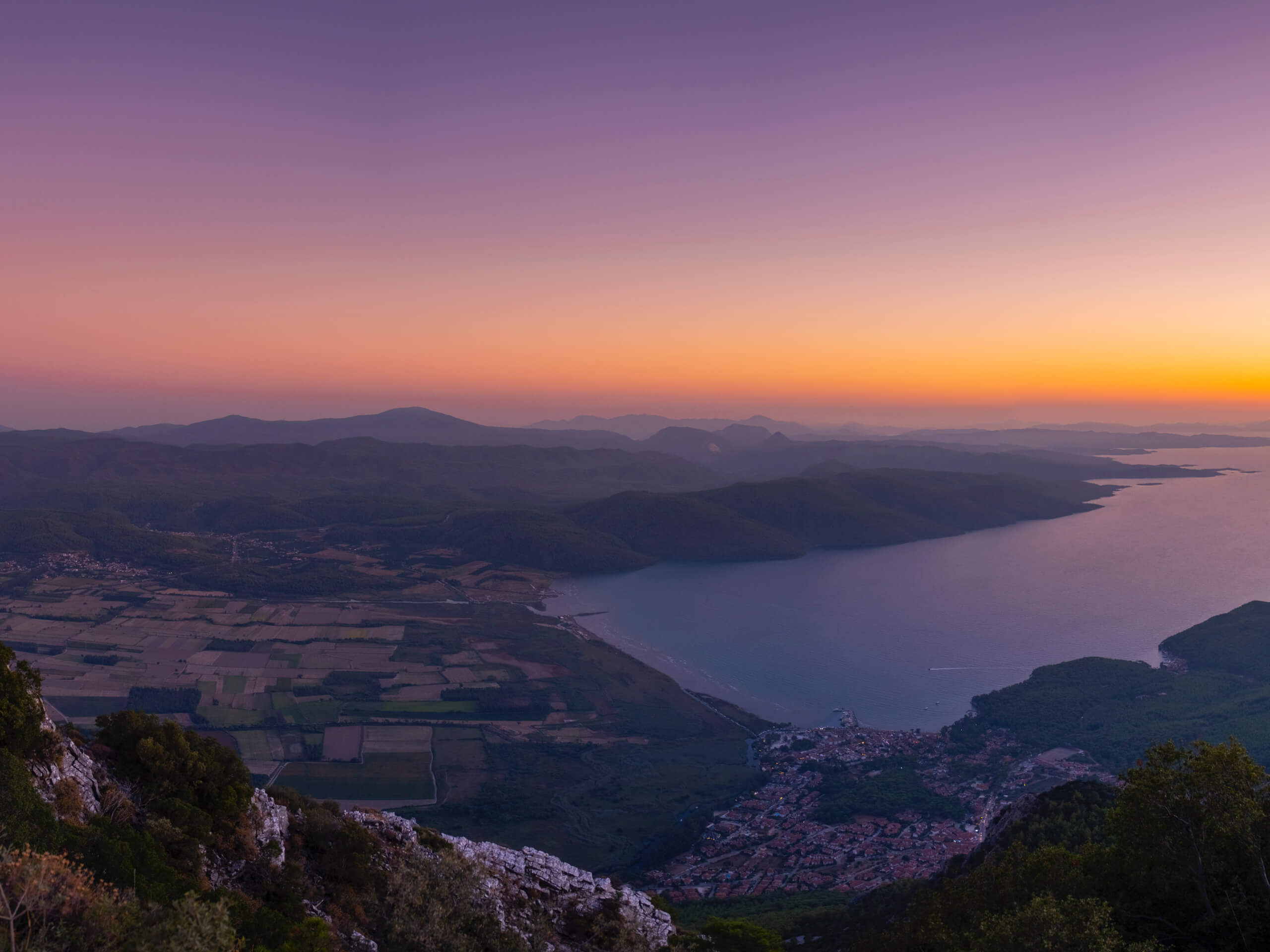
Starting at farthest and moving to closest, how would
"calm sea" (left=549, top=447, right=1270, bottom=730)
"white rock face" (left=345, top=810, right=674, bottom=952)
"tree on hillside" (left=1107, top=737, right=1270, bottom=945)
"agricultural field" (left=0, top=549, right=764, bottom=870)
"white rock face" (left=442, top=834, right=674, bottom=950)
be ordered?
"calm sea" (left=549, top=447, right=1270, bottom=730), "agricultural field" (left=0, top=549, right=764, bottom=870), "white rock face" (left=442, top=834, right=674, bottom=950), "white rock face" (left=345, top=810, right=674, bottom=952), "tree on hillside" (left=1107, top=737, right=1270, bottom=945)

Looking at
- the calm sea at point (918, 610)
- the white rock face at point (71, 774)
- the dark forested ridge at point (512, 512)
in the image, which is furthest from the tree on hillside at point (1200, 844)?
the dark forested ridge at point (512, 512)

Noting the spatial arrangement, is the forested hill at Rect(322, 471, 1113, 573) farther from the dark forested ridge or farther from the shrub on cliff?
the shrub on cliff

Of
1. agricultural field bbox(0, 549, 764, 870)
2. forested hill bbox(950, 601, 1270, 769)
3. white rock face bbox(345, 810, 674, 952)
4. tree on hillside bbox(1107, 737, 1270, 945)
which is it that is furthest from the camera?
forested hill bbox(950, 601, 1270, 769)

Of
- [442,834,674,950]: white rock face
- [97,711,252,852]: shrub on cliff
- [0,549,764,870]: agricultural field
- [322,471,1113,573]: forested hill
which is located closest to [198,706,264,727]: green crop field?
[0,549,764,870]: agricultural field

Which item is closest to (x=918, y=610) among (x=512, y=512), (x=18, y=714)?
Result: (x=512, y=512)

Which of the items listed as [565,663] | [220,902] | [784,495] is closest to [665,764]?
[565,663]

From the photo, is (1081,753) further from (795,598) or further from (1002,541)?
(1002,541)
